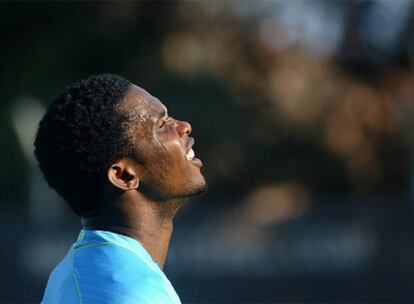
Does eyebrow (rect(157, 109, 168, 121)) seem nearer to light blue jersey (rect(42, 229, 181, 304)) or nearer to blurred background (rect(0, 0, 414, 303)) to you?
light blue jersey (rect(42, 229, 181, 304))

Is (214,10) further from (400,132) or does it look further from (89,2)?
(400,132)

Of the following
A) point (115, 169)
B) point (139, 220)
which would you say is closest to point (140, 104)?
point (115, 169)

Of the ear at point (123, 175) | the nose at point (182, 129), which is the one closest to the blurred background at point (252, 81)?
the nose at point (182, 129)

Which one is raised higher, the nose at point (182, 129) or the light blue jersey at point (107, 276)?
the nose at point (182, 129)

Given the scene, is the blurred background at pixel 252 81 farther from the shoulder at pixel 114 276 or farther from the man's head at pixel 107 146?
the shoulder at pixel 114 276

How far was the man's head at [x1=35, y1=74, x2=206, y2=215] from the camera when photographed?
3156 millimetres

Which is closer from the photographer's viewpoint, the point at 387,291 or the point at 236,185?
the point at 387,291

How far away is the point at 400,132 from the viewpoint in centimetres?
1753


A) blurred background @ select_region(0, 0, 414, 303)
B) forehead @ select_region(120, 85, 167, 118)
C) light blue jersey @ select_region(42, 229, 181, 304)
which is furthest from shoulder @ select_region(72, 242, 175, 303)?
blurred background @ select_region(0, 0, 414, 303)

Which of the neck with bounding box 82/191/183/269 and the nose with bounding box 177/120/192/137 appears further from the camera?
the nose with bounding box 177/120/192/137

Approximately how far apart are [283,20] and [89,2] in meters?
3.62

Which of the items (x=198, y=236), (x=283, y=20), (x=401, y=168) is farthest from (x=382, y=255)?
(x=283, y=20)

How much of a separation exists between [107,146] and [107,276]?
0.46 m

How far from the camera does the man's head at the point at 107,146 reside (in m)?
3.16
